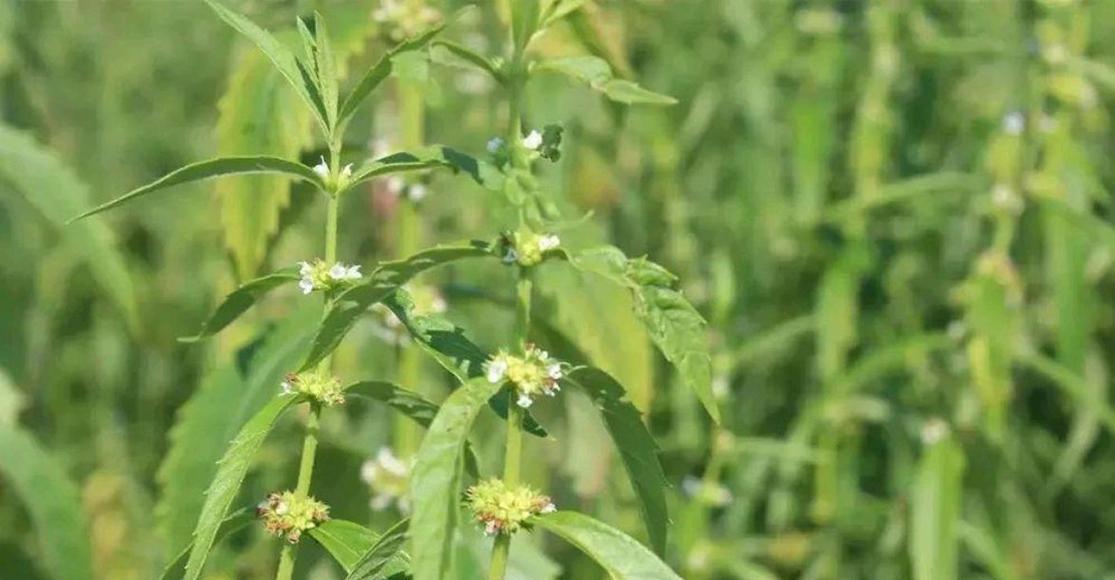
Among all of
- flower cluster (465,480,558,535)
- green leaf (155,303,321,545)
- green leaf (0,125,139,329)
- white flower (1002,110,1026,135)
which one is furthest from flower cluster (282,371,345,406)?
white flower (1002,110,1026,135)

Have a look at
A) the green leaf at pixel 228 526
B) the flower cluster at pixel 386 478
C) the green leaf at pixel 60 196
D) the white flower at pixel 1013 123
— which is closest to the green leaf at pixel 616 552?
the green leaf at pixel 228 526

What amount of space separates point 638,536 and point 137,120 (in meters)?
1.85

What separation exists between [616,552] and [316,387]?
21cm

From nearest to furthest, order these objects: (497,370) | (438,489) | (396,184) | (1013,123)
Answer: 1. (438,489)
2. (497,370)
3. (396,184)
4. (1013,123)

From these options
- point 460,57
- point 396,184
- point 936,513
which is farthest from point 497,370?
point 936,513

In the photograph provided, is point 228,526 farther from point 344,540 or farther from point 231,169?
point 231,169

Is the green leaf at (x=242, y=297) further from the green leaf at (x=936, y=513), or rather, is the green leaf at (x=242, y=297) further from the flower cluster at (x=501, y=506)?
the green leaf at (x=936, y=513)

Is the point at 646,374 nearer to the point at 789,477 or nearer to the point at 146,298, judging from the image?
the point at 789,477

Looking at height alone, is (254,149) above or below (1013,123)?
below

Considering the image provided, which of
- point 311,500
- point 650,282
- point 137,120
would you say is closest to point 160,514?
point 311,500

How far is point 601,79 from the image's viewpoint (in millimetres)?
1047

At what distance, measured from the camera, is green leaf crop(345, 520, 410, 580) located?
944 millimetres

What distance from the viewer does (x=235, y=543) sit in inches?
62.1

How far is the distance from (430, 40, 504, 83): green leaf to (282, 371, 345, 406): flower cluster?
218 mm
